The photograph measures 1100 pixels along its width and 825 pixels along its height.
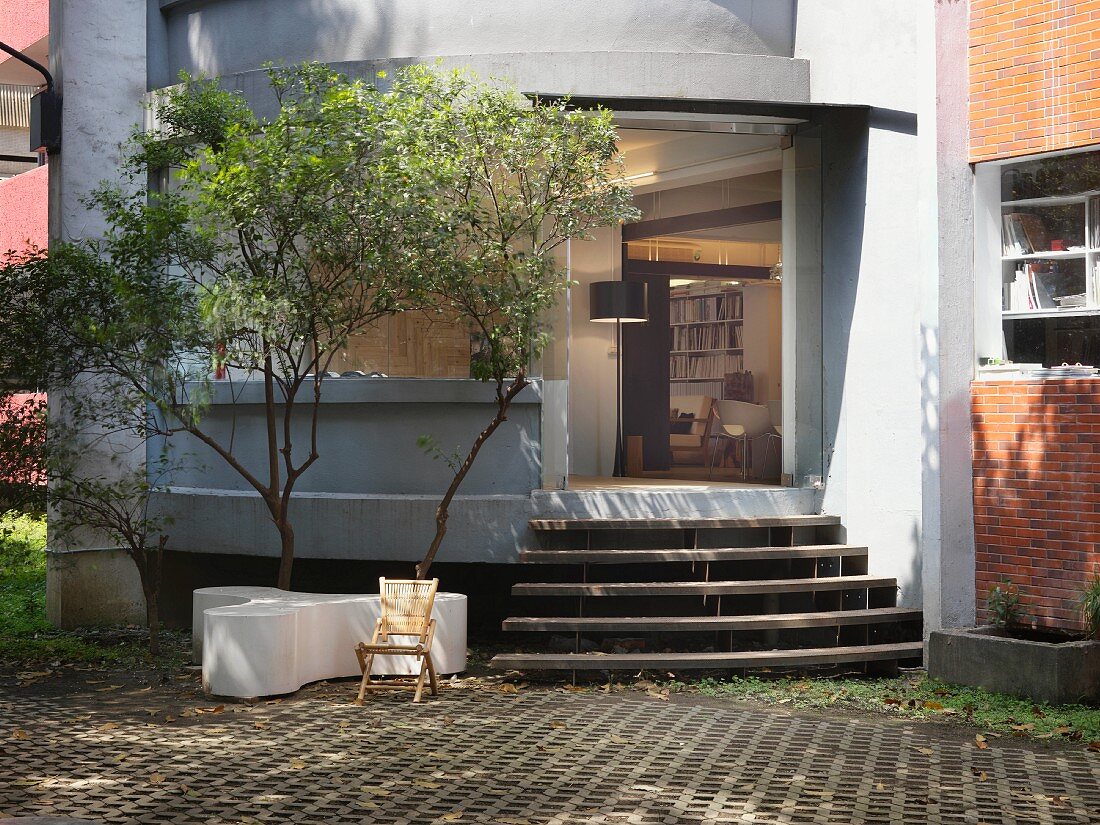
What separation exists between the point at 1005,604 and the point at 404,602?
14.0 ft

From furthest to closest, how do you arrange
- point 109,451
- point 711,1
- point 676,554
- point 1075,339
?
point 109,451
point 711,1
point 676,554
point 1075,339

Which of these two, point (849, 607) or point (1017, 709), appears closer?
point (1017, 709)

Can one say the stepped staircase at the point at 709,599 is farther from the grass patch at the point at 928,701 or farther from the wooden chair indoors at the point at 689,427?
the wooden chair indoors at the point at 689,427

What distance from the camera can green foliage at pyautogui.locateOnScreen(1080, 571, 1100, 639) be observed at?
8.00m

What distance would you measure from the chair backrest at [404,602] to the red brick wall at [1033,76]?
509 centimetres

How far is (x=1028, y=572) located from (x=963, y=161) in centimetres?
302

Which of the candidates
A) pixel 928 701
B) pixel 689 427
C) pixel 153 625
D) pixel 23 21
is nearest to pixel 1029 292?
pixel 928 701

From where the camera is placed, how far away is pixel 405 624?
27.6 ft

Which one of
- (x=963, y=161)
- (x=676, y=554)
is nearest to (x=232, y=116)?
(x=676, y=554)

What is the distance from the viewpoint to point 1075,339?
852 centimetres

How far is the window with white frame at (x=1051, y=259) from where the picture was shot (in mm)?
8430

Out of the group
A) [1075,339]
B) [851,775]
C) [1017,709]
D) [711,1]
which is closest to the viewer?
[851,775]

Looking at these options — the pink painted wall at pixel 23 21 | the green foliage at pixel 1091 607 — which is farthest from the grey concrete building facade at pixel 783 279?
the pink painted wall at pixel 23 21

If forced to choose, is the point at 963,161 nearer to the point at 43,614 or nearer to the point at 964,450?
the point at 964,450
